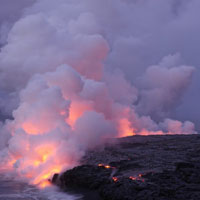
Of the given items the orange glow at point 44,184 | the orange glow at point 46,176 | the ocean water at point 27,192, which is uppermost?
the orange glow at point 46,176

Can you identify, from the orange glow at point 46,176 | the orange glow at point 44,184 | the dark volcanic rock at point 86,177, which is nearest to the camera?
the dark volcanic rock at point 86,177

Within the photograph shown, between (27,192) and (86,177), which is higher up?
(86,177)

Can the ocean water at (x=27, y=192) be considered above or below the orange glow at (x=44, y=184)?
below

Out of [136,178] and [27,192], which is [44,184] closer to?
[27,192]

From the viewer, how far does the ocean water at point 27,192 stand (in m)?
33.8

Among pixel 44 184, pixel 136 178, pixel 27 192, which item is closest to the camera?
pixel 136 178

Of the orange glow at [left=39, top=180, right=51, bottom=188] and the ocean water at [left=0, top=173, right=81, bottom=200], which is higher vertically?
the orange glow at [left=39, top=180, right=51, bottom=188]

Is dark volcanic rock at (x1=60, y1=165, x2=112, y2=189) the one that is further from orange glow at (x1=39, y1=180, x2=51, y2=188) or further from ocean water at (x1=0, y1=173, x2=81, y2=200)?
orange glow at (x1=39, y1=180, x2=51, y2=188)

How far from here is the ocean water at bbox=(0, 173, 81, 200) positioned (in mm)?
33750

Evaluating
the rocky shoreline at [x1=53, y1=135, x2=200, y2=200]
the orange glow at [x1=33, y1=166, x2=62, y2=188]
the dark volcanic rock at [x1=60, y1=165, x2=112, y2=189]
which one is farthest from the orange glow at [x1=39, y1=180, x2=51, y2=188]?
the dark volcanic rock at [x1=60, y1=165, x2=112, y2=189]

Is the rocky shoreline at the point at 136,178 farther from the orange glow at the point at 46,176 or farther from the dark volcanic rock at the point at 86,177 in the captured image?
the orange glow at the point at 46,176

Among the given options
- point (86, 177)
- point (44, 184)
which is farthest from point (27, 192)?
point (86, 177)

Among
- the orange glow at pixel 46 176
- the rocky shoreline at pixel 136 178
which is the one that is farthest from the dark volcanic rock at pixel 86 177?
the orange glow at pixel 46 176

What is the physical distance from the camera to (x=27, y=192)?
37.0 meters
